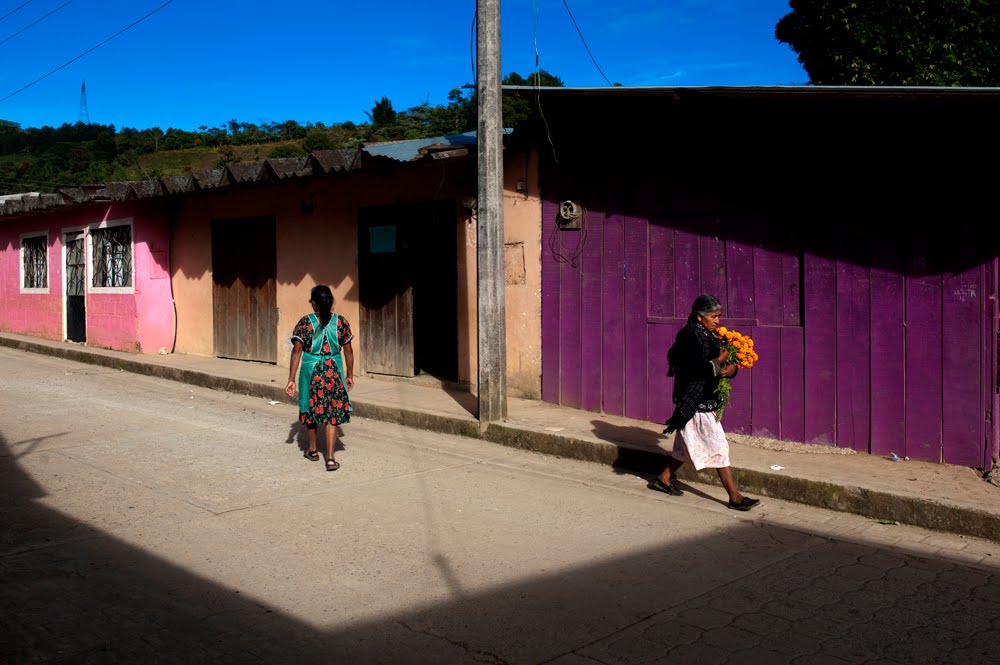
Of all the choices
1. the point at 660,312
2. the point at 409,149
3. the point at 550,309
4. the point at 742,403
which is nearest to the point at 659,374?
the point at 660,312

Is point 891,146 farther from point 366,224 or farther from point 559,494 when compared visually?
point 366,224

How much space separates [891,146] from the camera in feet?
21.8

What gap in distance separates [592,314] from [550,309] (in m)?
0.60

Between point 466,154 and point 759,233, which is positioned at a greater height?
point 466,154

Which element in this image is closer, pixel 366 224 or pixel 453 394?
pixel 453 394

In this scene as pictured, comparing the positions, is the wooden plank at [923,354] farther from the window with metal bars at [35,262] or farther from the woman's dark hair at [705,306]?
the window with metal bars at [35,262]

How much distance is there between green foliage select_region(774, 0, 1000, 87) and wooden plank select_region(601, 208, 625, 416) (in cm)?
1015

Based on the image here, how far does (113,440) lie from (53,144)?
2841 inches

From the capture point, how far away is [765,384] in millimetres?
7527

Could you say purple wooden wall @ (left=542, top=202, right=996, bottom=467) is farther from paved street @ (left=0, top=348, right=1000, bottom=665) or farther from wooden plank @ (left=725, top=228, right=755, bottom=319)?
paved street @ (left=0, top=348, right=1000, bottom=665)

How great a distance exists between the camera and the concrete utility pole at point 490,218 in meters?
8.32

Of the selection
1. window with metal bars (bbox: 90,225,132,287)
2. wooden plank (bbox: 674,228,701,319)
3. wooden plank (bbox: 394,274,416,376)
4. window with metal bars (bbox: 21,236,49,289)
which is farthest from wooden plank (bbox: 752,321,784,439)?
window with metal bars (bbox: 21,236,49,289)

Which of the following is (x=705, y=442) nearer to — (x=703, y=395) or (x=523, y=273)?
(x=703, y=395)

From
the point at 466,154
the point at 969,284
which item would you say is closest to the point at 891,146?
the point at 969,284
